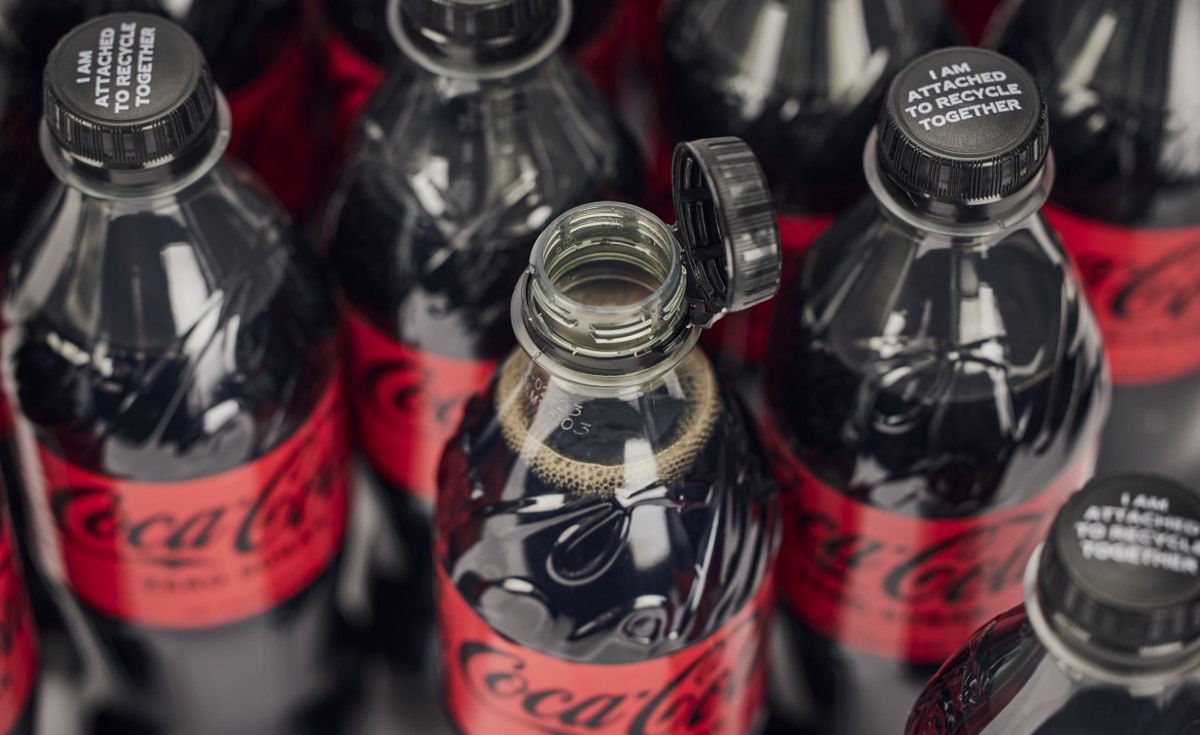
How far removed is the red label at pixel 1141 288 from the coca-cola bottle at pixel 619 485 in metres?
0.39

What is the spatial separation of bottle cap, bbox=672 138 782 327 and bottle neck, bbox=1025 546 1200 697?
21 cm

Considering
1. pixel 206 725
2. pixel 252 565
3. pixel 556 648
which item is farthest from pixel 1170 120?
pixel 206 725

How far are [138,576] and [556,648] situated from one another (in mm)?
372

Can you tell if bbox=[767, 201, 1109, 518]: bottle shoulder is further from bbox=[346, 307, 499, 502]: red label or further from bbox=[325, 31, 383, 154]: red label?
bbox=[325, 31, 383, 154]: red label

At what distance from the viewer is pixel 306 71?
5.31 ft

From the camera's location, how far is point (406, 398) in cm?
133

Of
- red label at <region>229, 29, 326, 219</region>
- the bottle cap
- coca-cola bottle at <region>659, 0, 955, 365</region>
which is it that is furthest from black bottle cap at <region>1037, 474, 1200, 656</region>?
red label at <region>229, 29, 326, 219</region>

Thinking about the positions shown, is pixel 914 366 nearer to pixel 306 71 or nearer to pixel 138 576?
pixel 138 576

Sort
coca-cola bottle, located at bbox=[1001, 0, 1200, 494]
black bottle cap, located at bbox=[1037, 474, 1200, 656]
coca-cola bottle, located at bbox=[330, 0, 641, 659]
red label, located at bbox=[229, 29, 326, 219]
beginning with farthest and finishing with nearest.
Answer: red label, located at bbox=[229, 29, 326, 219] → coca-cola bottle, located at bbox=[1001, 0, 1200, 494] → coca-cola bottle, located at bbox=[330, 0, 641, 659] → black bottle cap, located at bbox=[1037, 474, 1200, 656]

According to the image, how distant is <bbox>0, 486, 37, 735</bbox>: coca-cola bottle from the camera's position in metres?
1.21

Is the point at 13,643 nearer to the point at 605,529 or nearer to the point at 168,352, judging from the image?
the point at 168,352

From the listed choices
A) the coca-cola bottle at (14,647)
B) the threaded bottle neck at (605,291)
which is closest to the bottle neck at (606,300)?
the threaded bottle neck at (605,291)

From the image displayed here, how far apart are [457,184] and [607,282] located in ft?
0.74

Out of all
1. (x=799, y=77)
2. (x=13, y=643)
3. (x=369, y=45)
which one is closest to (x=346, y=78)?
(x=369, y=45)
